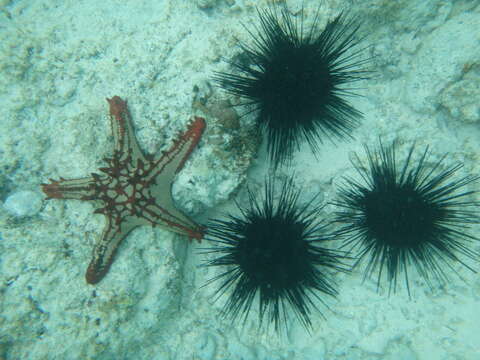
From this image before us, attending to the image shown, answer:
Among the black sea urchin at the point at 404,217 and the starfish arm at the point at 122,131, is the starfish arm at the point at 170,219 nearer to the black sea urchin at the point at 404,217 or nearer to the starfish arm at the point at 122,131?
the starfish arm at the point at 122,131

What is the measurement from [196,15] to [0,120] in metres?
2.49

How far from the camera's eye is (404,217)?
2896mm

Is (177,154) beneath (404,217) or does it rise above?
beneath

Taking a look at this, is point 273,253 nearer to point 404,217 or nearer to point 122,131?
point 404,217

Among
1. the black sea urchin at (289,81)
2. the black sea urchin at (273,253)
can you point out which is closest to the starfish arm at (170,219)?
the black sea urchin at (273,253)

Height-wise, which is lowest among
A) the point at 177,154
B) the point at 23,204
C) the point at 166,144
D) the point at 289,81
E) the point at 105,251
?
the point at 105,251

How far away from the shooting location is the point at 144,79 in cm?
339

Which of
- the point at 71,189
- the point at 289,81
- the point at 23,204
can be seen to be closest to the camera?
the point at 289,81

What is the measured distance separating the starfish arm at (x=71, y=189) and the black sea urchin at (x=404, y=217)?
2500mm

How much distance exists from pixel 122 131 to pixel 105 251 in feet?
3.87

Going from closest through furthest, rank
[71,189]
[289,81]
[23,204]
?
1. [289,81]
2. [71,189]
3. [23,204]

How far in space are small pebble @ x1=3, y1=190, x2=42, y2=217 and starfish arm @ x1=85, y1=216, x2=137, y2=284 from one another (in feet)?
2.70

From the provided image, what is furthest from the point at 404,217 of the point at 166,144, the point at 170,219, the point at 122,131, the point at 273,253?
the point at 122,131

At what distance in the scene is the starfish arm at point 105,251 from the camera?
115 inches
